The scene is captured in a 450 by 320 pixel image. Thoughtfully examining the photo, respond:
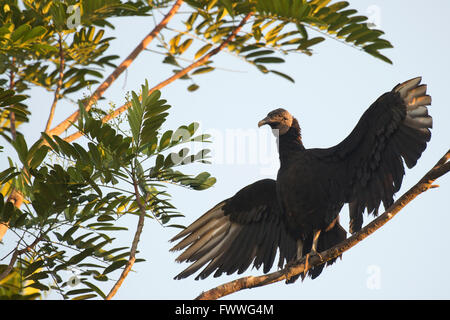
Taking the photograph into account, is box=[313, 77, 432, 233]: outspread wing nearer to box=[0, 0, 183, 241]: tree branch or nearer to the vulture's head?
the vulture's head

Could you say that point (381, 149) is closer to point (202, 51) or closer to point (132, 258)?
point (202, 51)

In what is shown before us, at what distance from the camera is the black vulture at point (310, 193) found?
15.4 feet

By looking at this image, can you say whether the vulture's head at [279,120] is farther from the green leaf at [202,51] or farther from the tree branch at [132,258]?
the tree branch at [132,258]

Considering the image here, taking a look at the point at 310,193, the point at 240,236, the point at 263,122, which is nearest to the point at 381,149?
the point at 310,193

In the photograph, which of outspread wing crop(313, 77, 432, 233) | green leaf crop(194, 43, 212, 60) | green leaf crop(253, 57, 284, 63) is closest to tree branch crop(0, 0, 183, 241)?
green leaf crop(194, 43, 212, 60)

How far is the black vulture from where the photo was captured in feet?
15.4

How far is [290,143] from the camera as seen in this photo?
5.52m

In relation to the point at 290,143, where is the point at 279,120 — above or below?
above

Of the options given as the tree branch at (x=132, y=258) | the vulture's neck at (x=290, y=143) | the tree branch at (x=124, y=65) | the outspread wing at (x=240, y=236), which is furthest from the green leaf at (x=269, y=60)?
the tree branch at (x=132, y=258)

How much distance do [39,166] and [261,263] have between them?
242 cm

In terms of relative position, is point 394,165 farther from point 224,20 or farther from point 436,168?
point 224,20

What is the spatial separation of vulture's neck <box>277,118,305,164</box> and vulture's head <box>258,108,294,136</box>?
0.04 m


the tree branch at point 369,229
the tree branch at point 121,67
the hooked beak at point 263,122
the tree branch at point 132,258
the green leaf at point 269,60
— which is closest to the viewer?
the tree branch at point 132,258

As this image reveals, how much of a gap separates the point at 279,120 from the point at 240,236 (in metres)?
1.21
